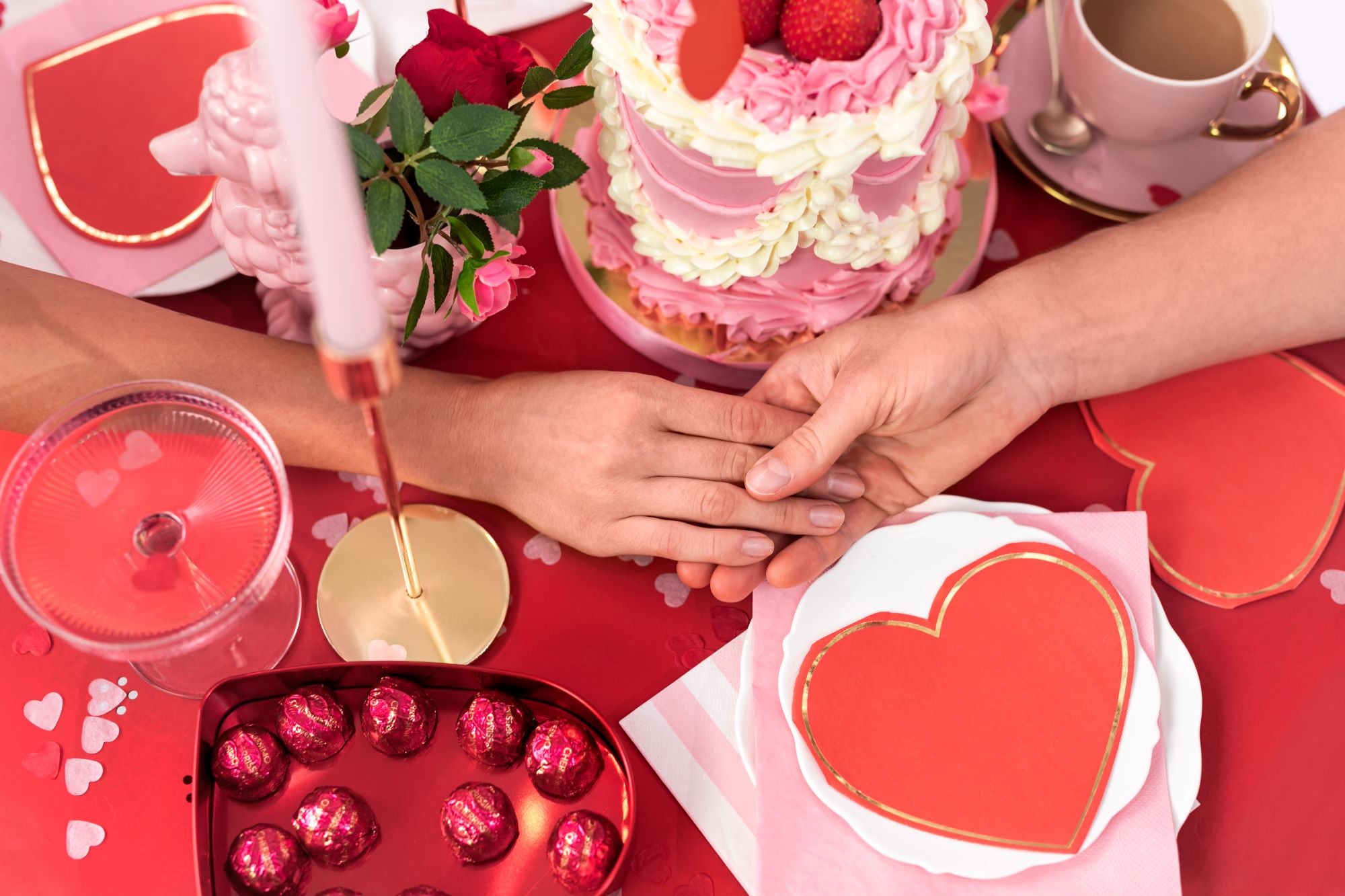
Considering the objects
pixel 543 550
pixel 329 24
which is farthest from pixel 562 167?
pixel 543 550

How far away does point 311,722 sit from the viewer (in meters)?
0.67

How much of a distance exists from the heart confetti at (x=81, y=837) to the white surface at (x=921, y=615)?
473 mm

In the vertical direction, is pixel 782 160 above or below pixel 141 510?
above

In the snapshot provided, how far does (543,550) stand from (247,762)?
256 millimetres

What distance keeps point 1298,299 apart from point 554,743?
2.20 feet

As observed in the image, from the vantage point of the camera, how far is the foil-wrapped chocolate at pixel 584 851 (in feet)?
2.12

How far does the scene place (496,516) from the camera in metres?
0.82

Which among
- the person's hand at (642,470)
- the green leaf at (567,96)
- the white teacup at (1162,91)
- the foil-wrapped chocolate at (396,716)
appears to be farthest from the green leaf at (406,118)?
the white teacup at (1162,91)


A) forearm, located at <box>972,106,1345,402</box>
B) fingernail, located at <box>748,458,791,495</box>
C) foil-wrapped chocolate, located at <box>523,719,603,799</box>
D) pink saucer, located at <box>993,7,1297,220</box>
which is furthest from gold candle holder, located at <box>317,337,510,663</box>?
pink saucer, located at <box>993,7,1297,220</box>

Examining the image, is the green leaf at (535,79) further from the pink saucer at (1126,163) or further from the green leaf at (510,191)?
the pink saucer at (1126,163)

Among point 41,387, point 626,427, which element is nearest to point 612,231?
point 626,427

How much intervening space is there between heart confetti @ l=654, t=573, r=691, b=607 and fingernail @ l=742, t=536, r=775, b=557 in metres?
0.07

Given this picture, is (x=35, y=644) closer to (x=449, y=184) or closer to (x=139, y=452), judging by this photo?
(x=139, y=452)

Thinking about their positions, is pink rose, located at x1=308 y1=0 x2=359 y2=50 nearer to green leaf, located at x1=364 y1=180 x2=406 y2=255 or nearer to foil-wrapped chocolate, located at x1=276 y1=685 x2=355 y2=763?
green leaf, located at x1=364 y1=180 x2=406 y2=255
